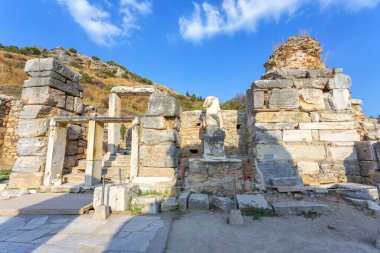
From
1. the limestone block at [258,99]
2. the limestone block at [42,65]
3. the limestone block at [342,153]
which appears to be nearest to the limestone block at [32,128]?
the limestone block at [42,65]

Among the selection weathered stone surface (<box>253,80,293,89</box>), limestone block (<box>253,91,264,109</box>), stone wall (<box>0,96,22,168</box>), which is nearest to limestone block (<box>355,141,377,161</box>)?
weathered stone surface (<box>253,80,293,89</box>)

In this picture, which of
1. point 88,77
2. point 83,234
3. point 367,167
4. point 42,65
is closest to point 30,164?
point 42,65

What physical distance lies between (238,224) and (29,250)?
2.81 metres

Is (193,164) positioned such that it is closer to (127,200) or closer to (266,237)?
(127,200)

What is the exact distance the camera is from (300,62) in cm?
596

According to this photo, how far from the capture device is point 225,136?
17.3 feet

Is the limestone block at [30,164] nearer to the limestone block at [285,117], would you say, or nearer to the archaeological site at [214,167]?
the archaeological site at [214,167]

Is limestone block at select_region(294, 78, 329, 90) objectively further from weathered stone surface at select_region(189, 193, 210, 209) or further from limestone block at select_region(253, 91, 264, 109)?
weathered stone surface at select_region(189, 193, 210, 209)

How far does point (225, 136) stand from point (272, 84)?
1823 mm

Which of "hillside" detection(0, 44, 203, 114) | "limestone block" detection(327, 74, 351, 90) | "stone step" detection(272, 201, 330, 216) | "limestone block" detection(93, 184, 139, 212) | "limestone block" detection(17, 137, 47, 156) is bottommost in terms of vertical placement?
"stone step" detection(272, 201, 330, 216)

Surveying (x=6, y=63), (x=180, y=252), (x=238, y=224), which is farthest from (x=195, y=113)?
(x=6, y=63)

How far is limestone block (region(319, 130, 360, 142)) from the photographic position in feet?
15.8

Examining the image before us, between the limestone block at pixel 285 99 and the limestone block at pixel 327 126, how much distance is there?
1.81ft

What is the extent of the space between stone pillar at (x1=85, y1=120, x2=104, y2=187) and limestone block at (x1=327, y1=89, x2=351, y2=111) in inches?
248
